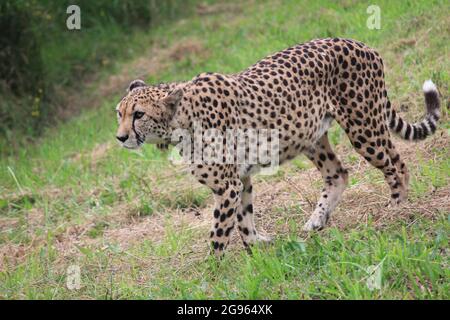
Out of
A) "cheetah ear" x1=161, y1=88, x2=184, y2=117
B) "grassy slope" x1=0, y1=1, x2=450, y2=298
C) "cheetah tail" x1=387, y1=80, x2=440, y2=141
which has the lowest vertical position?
"grassy slope" x1=0, y1=1, x2=450, y2=298

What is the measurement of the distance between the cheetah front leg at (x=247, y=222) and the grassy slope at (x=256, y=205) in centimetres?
14

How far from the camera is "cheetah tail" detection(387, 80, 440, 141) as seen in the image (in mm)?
6523

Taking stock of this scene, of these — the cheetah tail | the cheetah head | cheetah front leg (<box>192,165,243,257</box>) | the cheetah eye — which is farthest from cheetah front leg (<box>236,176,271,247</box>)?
the cheetah tail

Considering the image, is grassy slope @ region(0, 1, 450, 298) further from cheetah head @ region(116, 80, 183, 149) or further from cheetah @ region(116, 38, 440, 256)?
cheetah head @ region(116, 80, 183, 149)

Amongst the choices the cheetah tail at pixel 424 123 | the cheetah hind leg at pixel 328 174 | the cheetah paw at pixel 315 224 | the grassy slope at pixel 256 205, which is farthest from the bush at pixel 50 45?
the cheetah tail at pixel 424 123

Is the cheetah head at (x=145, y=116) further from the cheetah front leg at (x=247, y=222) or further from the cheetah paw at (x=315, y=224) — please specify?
the cheetah paw at (x=315, y=224)

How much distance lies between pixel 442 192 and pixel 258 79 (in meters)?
1.64

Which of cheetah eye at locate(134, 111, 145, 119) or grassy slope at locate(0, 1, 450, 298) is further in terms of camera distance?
cheetah eye at locate(134, 111, 145, 119)

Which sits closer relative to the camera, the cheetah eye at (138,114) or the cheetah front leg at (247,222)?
the cheetah eye at (138,114)

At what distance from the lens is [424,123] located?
6.54 meters

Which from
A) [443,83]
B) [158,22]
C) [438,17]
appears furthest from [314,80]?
[158,22]

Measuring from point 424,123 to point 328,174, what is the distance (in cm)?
87

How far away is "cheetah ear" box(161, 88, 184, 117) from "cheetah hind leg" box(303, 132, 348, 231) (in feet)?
4.54

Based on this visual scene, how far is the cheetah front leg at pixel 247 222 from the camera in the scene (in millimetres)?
6096
